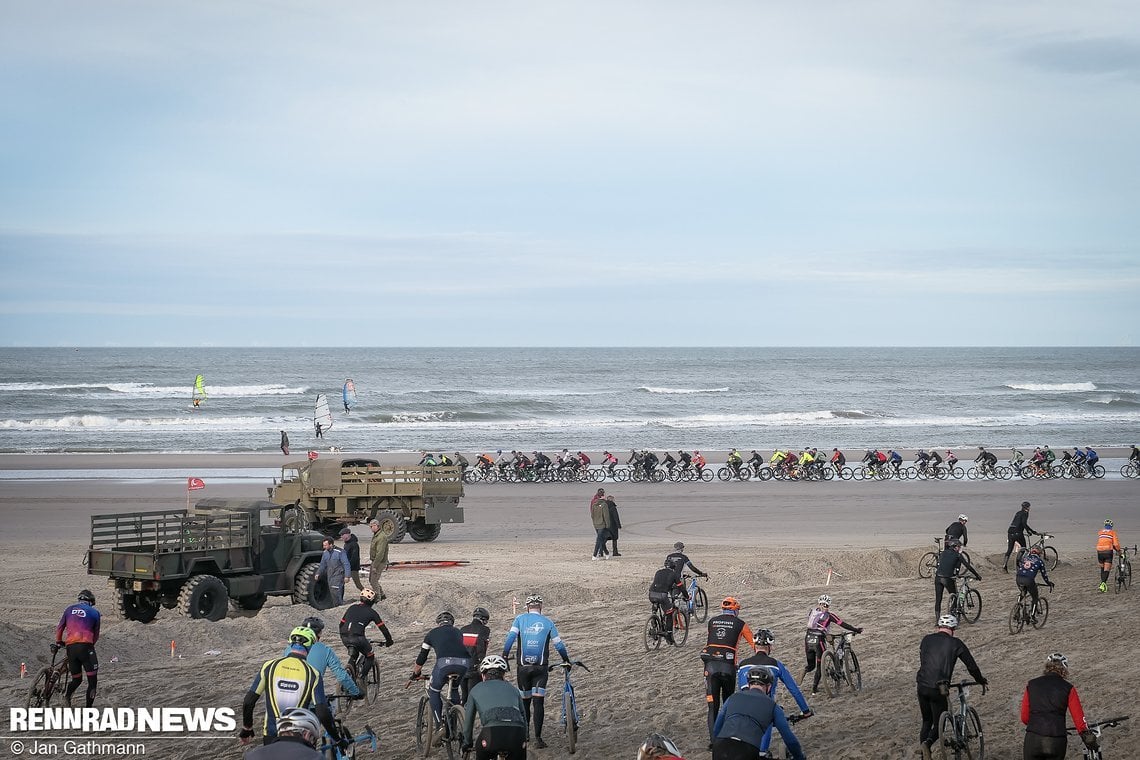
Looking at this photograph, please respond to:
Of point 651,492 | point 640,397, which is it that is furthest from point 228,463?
point 640,397

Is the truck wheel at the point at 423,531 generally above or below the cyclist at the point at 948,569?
below

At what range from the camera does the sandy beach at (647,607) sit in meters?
12.2

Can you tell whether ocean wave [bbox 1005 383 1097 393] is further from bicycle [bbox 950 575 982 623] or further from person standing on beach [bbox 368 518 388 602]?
person standing on beach [bbox 368 518 388 602]

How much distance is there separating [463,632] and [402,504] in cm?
1751

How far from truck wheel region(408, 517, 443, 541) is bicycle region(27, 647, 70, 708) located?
16.1 metres

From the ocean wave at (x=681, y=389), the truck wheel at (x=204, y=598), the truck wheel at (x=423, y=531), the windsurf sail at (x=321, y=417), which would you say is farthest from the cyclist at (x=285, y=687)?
the ocean wave at (x=681, y=389)

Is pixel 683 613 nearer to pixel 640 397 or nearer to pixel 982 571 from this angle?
pixel 982 571

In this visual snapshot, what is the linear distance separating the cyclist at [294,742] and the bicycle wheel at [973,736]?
6.59 meters

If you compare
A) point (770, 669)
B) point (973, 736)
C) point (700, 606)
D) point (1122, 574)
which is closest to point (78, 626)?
point (770, 669)

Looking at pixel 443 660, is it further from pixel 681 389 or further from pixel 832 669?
pixel 681 389

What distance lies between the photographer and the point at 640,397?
97.3 meters

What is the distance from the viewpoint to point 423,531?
93.4 feet

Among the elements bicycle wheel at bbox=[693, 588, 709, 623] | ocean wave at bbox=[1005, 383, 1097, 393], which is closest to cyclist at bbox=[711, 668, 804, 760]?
bicycle wheel at bbox=[693, 588, 709, 623]

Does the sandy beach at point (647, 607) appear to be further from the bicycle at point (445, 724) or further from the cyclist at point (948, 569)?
the cyclist at point (948, 569)
